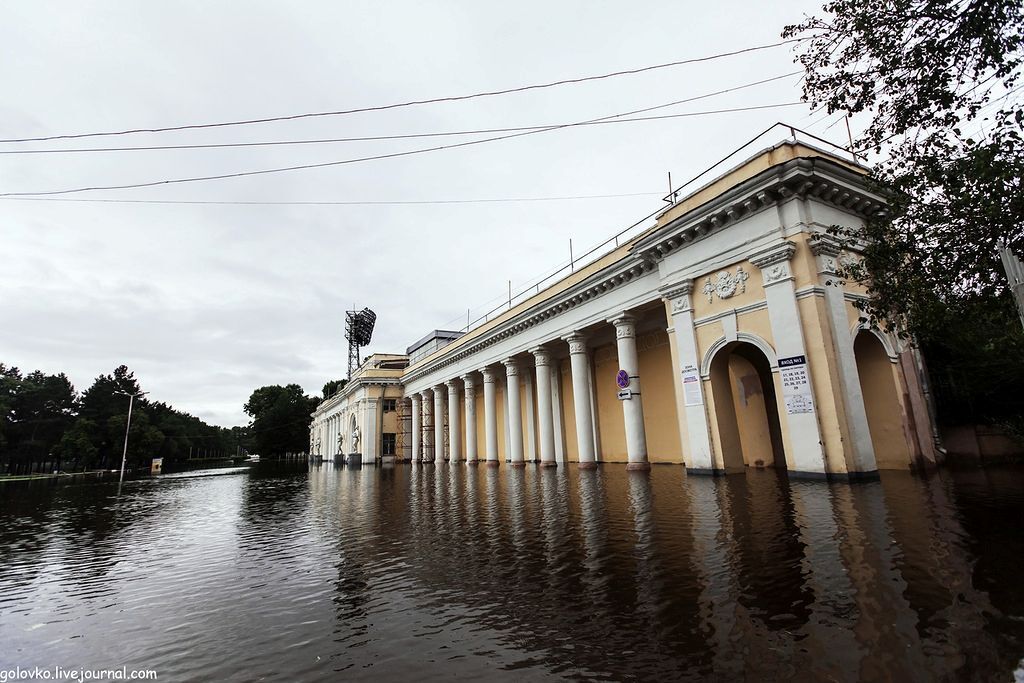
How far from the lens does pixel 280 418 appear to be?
91875 millimetres

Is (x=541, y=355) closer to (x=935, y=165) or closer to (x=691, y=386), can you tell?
(x=691, y=386)

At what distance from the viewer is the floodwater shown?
3.16m

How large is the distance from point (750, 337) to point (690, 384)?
2468mm

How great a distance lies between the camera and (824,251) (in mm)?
12602

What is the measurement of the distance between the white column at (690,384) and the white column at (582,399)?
6.27 meters

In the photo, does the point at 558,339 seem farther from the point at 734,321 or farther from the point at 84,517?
the point at 84,517

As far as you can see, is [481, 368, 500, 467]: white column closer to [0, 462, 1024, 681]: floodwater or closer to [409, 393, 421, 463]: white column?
[409, 393, 421, 463]: white column

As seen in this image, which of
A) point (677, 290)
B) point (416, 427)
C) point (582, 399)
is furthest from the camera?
point (416, 427)

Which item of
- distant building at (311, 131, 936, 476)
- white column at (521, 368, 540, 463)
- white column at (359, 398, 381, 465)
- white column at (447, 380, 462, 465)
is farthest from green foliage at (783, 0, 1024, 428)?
white column at (359, 398, 381, 465)

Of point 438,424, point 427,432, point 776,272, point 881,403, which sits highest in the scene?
point 776,272

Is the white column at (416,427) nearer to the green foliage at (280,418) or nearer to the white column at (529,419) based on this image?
the white column at (529,419)

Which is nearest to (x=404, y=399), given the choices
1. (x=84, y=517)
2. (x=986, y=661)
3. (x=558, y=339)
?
(x=558, y=339)

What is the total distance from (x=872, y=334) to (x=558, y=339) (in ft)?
40.7

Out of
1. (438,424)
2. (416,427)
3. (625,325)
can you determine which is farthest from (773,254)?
(416,427)
